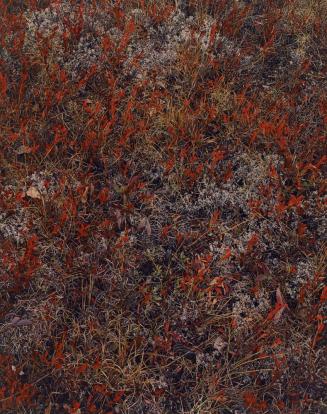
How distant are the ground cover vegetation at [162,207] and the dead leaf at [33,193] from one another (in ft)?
0.03

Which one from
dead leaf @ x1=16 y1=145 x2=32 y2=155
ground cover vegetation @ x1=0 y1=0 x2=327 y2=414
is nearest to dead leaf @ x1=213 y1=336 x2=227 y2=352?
ground cover vegetation @ x1=0 y1=0 x2=327 y2=414

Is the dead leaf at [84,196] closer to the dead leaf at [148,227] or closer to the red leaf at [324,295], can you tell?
the dead leaf at [148,227]

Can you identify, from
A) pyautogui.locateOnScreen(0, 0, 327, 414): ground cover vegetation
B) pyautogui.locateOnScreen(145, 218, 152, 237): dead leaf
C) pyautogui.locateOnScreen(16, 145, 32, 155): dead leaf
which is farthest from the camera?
pyautogui.locateOnScreen(16, 145, 32, 155): dead leaf

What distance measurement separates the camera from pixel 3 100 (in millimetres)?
3496

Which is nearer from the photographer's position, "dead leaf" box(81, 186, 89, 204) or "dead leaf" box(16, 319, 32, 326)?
"dead leaf" box(16, 319, 32, 326)

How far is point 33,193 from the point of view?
10.6 feet

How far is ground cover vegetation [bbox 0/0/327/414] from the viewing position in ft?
8.83

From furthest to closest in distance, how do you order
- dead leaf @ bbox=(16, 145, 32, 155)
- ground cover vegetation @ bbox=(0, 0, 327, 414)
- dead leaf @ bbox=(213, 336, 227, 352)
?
dead leaf @ bbox=(16, 145, 32, 155) < dead leaf @ bbox=(213, 336, 227, 352) < ground cover vegetation @ bbox=(0, 0, 327, 414)

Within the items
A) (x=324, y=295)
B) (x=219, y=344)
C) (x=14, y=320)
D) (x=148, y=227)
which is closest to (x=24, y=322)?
(x=14, y=320)

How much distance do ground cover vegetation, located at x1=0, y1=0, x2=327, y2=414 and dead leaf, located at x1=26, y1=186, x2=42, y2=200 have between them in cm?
1

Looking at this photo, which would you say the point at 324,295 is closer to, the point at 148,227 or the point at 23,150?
the point at 148,227

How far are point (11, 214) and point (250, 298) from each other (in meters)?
1.80

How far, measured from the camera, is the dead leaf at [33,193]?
322 centimetres

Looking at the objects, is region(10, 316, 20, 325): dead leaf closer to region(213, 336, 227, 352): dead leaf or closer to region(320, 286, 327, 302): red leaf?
region(213, 336, 227, 352): dead leaf
